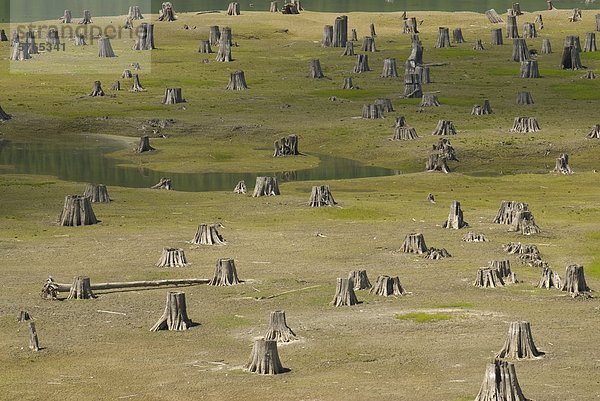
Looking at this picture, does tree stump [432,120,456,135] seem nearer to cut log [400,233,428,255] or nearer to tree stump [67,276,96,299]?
cut log [400,233,428,255]

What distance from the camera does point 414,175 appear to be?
60.4m

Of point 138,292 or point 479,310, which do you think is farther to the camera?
point 138,292

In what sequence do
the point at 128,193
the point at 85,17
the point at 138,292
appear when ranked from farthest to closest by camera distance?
the point at 85,17 < the point at 128,193 < the point at 138,292

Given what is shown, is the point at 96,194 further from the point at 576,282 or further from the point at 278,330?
the point at 278,330

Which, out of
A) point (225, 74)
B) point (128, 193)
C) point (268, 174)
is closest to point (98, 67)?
point (225, 74)

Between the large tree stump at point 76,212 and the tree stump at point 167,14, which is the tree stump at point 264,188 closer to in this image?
the large tree stump at point 76,212

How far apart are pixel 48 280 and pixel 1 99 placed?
4551 centimetres

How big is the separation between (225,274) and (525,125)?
33.6m

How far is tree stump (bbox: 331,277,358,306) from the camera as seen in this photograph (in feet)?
115

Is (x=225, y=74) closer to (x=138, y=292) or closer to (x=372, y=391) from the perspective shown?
(x=138, y=292)

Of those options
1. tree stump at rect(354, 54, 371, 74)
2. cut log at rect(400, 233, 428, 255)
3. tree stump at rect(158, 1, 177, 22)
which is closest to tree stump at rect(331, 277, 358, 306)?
cut log at rect(400, 233, 428, 255)

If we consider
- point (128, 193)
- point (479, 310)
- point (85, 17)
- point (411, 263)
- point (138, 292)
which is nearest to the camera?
point (479, 310)

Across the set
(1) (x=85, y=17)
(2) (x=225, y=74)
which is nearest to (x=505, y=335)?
(2) (x=225, y=74)

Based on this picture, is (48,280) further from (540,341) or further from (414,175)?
(414,175)
